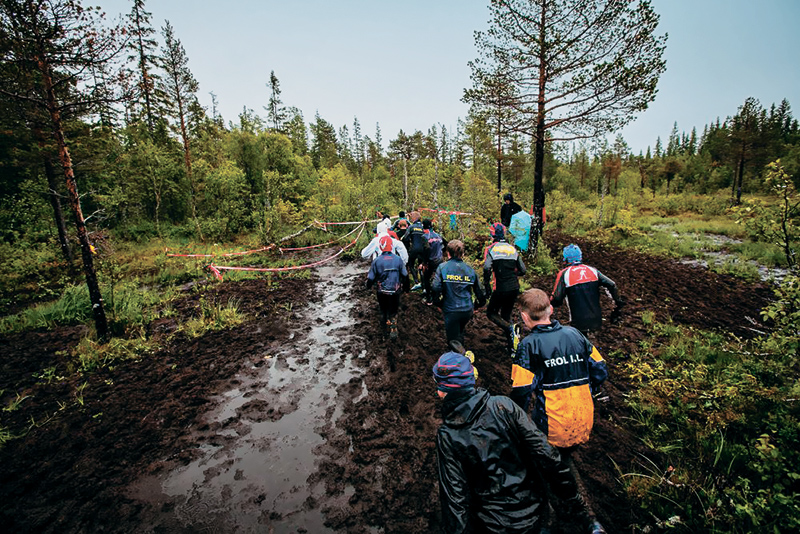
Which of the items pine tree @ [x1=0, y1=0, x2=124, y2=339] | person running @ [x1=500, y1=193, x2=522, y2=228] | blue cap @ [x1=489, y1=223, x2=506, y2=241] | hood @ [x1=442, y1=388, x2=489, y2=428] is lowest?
hood @ [x1=442, y1=388, x2=489, y2=428]

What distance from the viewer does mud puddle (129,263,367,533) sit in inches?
Answer: 125

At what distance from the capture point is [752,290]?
8.48 metres

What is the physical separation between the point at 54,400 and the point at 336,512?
546 centimetres

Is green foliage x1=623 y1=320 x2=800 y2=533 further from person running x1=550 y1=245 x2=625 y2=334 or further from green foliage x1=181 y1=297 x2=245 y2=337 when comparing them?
green foliage x1=181 y1=297 x2=245 y2=337

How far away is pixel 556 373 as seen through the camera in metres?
2.54

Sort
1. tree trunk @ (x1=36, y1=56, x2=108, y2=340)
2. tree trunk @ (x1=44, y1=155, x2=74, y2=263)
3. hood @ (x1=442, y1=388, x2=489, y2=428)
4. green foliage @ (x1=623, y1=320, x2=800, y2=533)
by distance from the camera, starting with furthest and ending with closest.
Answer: tree trunk @ (x1=44, y1=155, x2=74, y2=263), tree trunk @ (x1=36, y1=56, x2=108, y2=340), green foliage @ (x1=623, y1=320, x2=800, y2=533), hood @ (x1=442, y1=388, x2=489, y2=428)

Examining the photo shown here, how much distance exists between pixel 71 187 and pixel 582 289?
9312 millimetres

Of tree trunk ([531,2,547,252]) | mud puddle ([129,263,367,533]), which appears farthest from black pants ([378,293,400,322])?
tree trunk ([531,2,547,252])

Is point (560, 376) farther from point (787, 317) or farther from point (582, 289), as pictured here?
point (787, 317)

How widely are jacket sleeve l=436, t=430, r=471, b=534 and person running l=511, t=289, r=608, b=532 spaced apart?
94 cm

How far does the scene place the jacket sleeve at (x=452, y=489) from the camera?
5.77 feet

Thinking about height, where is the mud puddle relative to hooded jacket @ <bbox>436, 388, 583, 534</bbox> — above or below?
below

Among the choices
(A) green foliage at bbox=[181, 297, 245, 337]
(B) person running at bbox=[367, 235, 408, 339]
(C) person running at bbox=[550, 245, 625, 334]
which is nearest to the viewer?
(C) person running at bbox=[550, 245, 625, 334]

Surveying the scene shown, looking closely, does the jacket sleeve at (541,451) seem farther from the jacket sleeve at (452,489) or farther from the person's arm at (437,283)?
the person's arm at (437,283)
